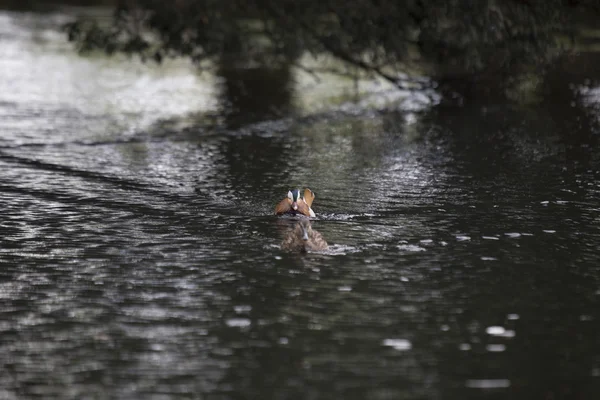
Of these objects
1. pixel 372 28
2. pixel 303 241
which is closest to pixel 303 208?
pixel 303 241

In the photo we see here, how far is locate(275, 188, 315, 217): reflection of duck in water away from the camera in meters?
9.84

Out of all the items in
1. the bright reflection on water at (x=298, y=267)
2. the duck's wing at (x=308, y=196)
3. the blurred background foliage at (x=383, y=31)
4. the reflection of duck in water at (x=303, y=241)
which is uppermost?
the blurred background foliage at (x=383, y=31)

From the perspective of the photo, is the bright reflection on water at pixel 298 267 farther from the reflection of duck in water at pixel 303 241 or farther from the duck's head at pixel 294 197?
the duck's head at pixel 294 197

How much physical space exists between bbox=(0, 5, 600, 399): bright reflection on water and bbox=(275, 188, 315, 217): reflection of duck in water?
19cm

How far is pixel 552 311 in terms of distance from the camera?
7.39m

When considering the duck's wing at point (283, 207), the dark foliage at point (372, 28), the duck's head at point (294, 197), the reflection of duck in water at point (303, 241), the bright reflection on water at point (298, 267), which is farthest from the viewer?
the dark foliage at point (372, 28)

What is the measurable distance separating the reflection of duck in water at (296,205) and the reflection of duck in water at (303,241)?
2.74ft

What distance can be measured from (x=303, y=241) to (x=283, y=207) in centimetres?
130

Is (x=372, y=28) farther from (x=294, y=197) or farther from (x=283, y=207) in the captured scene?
(x=294, y=197)

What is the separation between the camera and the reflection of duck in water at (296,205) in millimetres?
9836

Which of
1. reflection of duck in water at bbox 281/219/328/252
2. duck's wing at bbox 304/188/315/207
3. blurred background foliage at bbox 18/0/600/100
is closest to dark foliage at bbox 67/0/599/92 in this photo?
blurred background foliage at bbox 18/0/600/100

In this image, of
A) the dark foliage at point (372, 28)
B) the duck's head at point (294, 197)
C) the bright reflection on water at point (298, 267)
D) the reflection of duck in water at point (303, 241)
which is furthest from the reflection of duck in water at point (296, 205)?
the dark foliage at point (372, 28)

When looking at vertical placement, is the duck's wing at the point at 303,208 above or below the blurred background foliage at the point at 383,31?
below

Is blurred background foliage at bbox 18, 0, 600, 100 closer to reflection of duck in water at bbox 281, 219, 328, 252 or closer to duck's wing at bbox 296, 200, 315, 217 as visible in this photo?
duck's wing at bbox 296, 200, 315, 217
